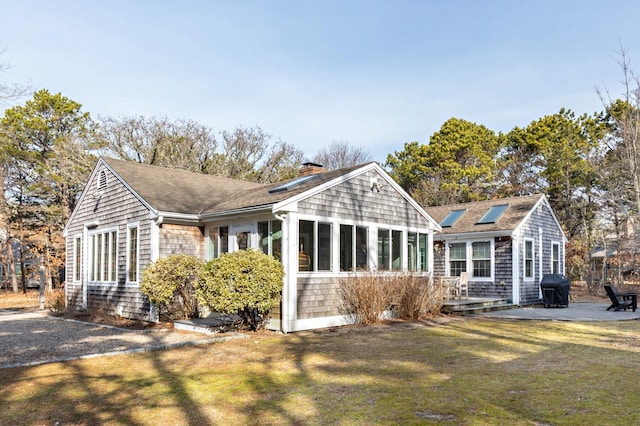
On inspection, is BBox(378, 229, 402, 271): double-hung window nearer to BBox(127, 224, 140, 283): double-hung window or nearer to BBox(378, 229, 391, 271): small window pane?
BBox(378, 229, 391, 271): small window pane

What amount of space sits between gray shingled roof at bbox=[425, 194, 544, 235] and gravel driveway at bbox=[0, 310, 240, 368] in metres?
12.0

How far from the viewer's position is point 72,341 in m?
9.64

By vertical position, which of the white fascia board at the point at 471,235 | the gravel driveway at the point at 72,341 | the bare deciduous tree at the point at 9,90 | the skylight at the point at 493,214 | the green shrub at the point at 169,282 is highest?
the bare deciduous tree at the point at 9,90

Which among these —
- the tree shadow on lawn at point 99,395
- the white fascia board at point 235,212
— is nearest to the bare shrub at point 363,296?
the white fascia board at point 235,212

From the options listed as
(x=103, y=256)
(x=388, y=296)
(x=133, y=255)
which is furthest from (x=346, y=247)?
(x=103, y=256)

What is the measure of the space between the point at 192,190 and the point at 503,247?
11344mm

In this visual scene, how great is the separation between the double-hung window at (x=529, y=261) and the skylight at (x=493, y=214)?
1.43 meters

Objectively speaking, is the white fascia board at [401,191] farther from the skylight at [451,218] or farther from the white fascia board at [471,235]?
the skylight at [451,218]

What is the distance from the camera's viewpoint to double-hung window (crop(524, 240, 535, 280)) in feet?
60.3

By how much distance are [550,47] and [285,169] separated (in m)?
20.2

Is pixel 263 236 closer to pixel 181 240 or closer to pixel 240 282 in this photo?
pixel 240 282

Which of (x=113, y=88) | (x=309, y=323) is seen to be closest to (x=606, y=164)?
(x=309, y=323)

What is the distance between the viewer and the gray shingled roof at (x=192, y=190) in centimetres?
1252

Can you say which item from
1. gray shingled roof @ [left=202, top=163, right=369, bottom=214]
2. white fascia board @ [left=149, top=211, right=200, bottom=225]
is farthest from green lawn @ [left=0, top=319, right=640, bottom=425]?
white fascia board @ [left=149, top=211, right=200, bottom=225]
